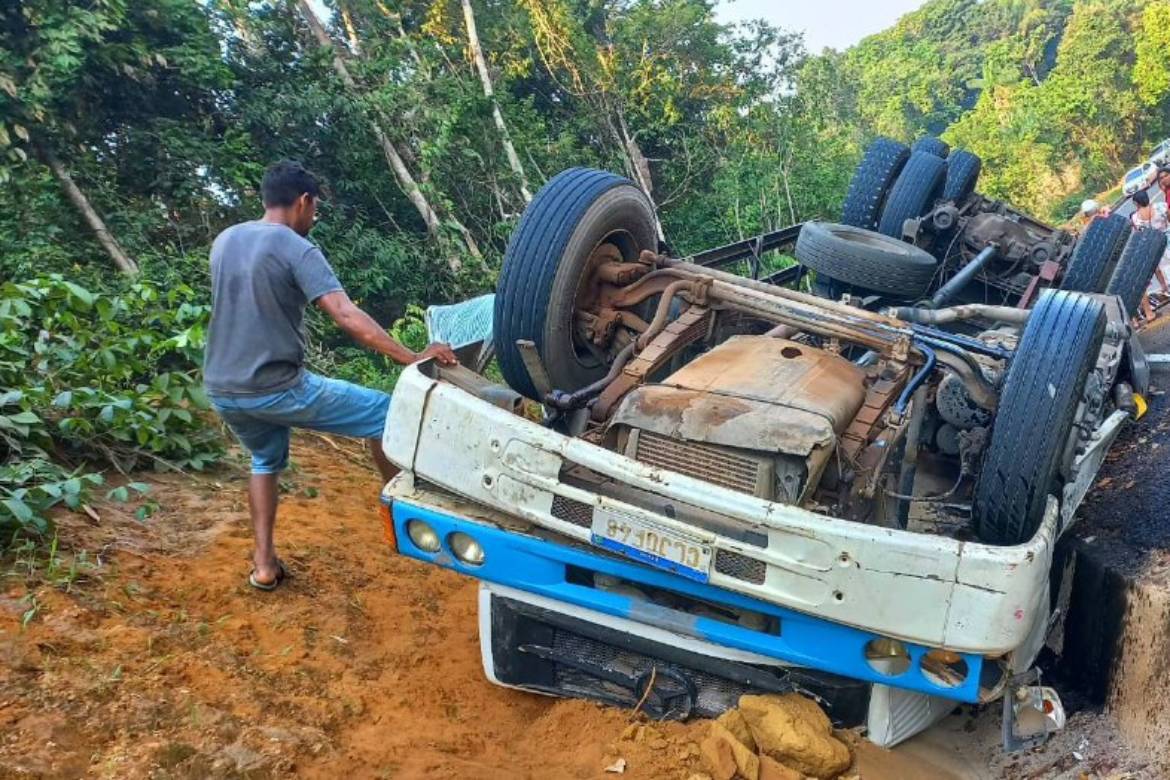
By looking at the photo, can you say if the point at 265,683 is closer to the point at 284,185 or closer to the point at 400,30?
the point at 284,185

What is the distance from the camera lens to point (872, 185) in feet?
18.7

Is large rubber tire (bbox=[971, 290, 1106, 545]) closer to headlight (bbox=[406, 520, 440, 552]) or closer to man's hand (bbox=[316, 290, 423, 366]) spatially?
headlight (bbox=[406, 520, 440, 552])

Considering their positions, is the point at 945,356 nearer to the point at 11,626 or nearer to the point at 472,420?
the point at 472,420

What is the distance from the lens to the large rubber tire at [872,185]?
5.68 m

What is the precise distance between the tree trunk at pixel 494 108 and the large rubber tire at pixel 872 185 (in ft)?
17.1

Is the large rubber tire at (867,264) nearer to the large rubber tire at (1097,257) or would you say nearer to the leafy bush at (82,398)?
the large rubber tire at (1097,257)

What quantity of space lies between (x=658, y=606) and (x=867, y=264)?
6.88 ft

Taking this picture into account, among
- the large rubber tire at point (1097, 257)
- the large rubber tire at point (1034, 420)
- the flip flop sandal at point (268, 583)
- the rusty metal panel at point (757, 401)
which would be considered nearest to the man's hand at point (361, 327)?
the rusty metal panel at point (757, 401)

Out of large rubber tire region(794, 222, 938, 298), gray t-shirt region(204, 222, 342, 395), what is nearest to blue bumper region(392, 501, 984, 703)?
gray t-shirt region(204, 222, 342, 395)

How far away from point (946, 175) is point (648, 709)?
14.5ft

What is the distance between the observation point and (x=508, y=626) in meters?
2.71

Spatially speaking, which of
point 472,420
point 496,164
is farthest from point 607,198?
point 496,164

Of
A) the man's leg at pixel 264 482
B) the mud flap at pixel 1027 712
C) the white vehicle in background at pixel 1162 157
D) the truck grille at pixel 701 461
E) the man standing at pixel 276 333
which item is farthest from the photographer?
the white vehicle in background at pixel 1162 157

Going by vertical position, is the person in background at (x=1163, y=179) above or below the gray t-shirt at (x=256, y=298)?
above
